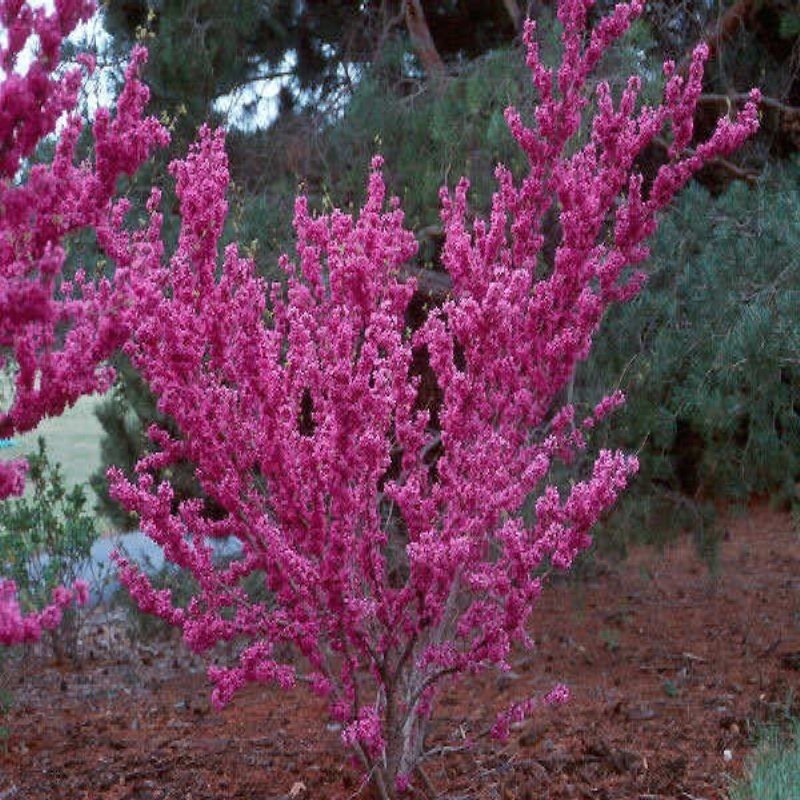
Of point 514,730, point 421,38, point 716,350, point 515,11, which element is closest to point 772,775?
point 514,730

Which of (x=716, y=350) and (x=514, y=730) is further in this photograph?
(x=716, y=350)

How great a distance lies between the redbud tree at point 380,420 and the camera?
10.2 feet

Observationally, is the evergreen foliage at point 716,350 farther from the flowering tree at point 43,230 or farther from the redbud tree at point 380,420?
the flowering tree at point 43,230

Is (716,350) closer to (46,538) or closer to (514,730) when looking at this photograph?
(514,730)

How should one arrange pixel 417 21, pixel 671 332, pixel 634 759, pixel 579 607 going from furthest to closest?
pixel 417 21 < pixel 579 607 < pixel 671 332 < pixel 634 759

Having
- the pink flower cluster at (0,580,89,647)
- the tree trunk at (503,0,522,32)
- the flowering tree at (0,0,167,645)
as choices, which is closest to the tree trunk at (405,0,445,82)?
the tree trunk at (503,0,522,32)

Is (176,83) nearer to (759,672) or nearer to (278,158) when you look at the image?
(278,158)

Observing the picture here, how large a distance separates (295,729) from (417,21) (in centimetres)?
507

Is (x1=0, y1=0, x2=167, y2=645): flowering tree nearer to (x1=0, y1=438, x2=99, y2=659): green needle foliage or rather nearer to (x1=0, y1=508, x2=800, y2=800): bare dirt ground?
(x1=0, y1=508, x2=800, y2=800): bare dirt ground

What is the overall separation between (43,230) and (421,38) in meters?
6.01


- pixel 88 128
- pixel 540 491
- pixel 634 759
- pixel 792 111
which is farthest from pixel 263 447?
pixel 792 111

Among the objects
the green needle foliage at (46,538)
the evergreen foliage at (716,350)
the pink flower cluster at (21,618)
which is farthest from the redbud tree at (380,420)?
the green needle foliage at (46,538)

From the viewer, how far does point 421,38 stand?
7.79 m

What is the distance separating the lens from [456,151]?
6012mm
